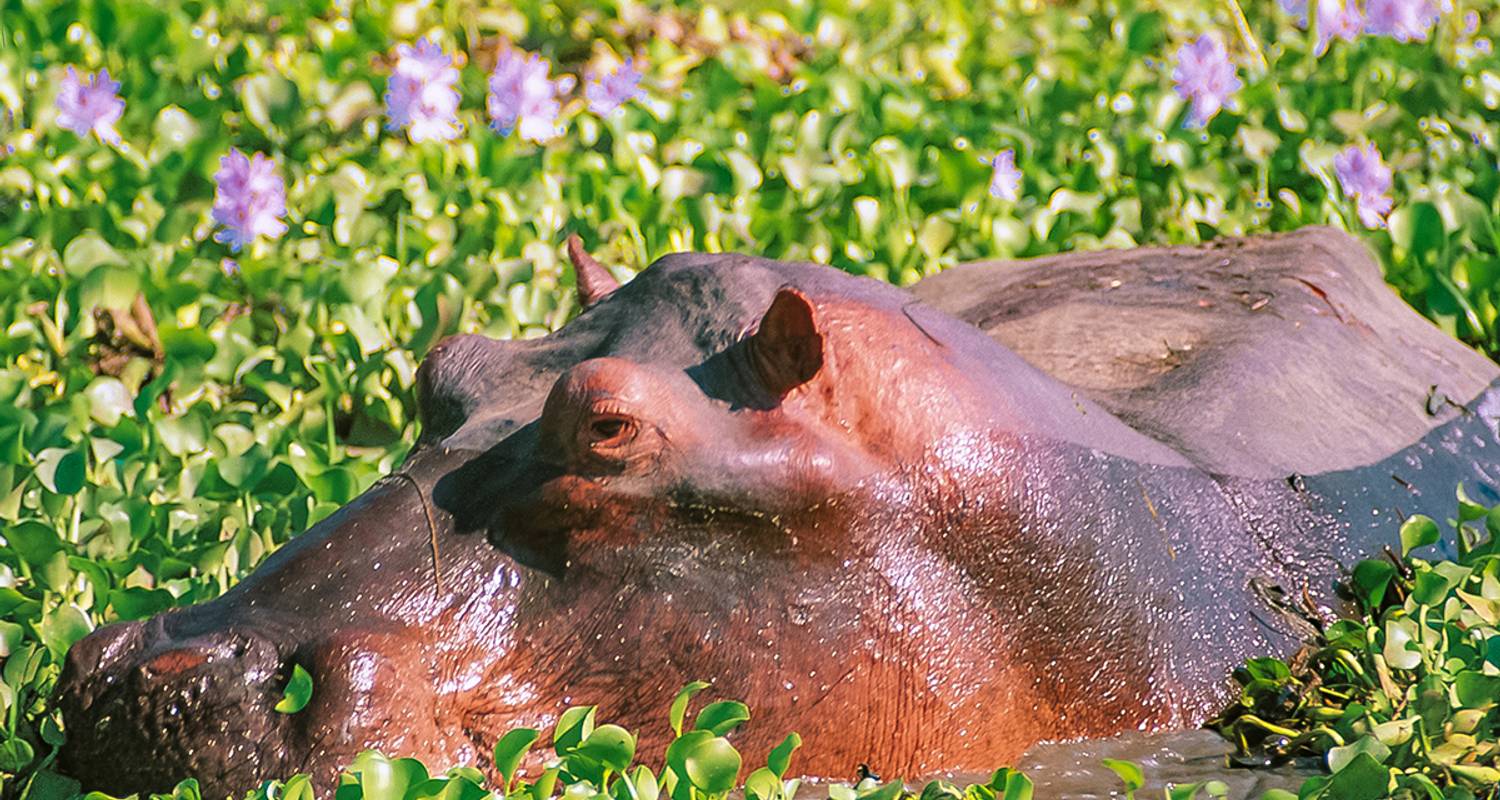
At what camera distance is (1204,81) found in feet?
22.4

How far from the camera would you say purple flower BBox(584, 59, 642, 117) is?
709 centimetres

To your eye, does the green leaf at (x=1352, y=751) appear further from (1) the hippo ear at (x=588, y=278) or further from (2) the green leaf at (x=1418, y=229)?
(2) the green leaf at (x=1418, y=229)

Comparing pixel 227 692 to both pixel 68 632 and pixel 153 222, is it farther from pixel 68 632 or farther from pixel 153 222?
pixel 153 222

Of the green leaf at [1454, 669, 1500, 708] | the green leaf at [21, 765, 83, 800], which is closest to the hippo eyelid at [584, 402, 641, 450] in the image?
the green leaf at [21, 765, 83, 800]

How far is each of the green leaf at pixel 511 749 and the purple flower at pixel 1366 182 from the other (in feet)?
12.5

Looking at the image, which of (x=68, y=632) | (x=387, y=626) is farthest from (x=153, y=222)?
(x=387, y=626)

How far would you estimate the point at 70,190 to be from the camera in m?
6.46

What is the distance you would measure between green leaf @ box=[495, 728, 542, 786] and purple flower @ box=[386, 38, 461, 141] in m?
4.07

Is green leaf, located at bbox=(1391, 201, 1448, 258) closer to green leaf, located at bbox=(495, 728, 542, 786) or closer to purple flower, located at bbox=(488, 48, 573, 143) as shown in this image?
purple flower, located at bbox=(488, 48, 573, 143)

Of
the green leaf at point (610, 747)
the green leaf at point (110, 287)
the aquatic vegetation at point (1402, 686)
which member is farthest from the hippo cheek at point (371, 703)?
the green leaf at point (110, 287)

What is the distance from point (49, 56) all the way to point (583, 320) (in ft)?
15.4

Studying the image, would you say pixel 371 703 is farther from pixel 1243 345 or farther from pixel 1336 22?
pixel 1336 22

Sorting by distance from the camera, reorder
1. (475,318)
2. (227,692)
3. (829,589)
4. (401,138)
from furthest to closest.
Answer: (401,138)
(475,318)
(829,589)
(227,692)

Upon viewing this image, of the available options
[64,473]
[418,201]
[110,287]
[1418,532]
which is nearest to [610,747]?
[1418,532]
